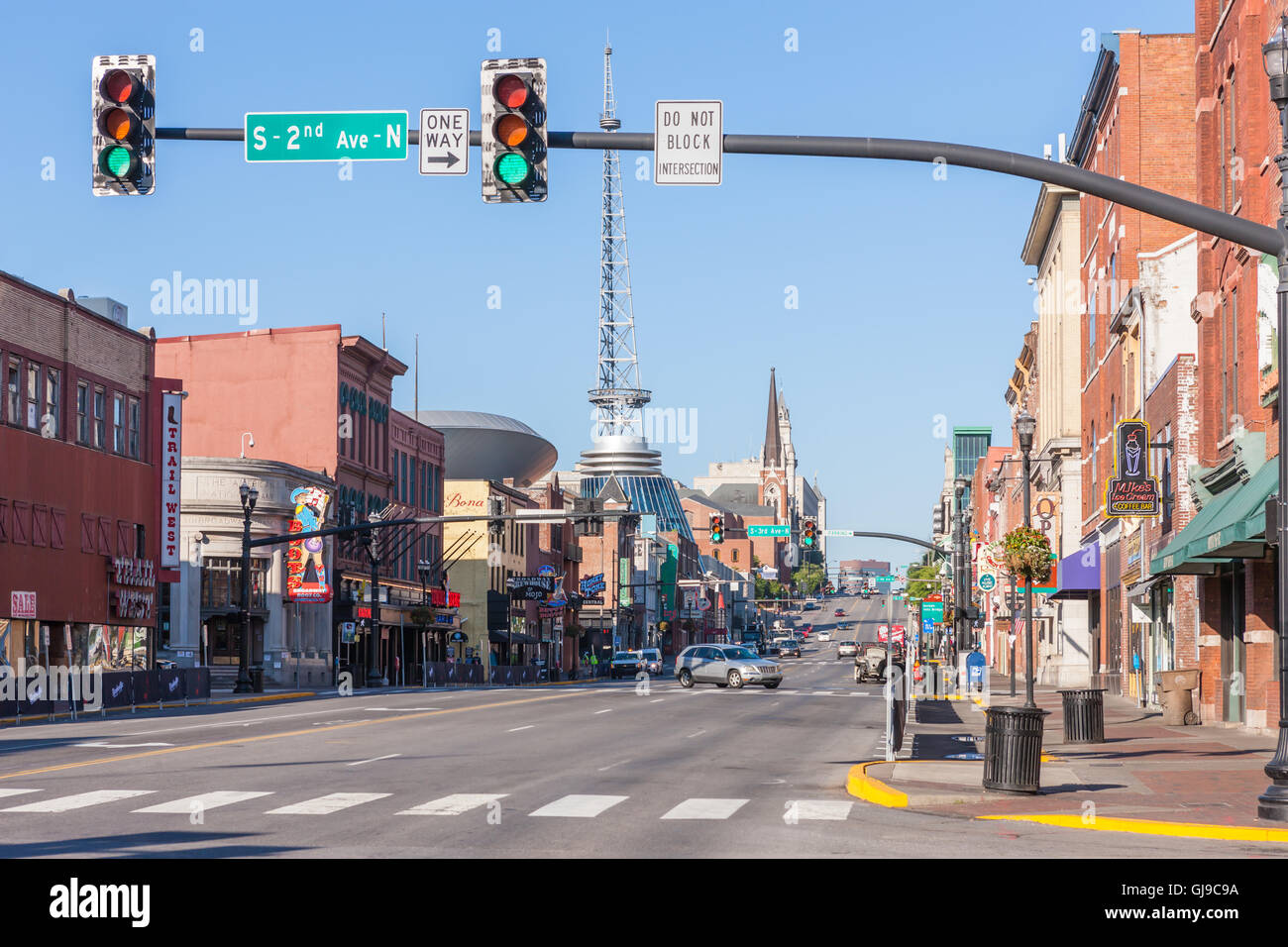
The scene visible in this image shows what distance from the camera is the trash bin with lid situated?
33.9 meters

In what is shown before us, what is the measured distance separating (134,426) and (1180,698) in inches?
1415

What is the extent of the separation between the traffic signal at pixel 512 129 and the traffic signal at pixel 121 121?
127 inches

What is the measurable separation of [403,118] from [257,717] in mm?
23589

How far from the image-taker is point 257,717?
36.6 metres

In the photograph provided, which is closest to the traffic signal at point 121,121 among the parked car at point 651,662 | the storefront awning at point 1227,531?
the storefront awning at point 1227,531

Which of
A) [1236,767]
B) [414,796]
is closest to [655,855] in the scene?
[414,796]

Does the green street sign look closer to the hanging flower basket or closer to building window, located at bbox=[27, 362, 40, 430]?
building window, located at bbox=[27, 362, 40, 430]

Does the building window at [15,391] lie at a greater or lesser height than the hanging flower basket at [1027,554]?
greater

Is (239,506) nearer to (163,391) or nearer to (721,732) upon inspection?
(163,391)

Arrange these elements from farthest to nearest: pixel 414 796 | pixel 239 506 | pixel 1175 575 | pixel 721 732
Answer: pixel 239 506
pixel 1175 575
pixel 721 732
pixel 414 796

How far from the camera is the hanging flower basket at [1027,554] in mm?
55938

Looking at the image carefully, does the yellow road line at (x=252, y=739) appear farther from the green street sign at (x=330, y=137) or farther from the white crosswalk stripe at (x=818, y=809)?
the white crosswalk stripe at (x=818, y=809)

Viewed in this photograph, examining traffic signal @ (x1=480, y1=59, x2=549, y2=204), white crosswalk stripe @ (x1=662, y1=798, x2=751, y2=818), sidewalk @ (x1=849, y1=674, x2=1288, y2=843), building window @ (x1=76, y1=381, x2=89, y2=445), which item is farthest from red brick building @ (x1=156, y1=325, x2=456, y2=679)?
traffic signal @ (x1=480, y1=59, x2=549, y2=204)

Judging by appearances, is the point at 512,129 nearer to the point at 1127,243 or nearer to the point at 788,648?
the point at 1127,243
